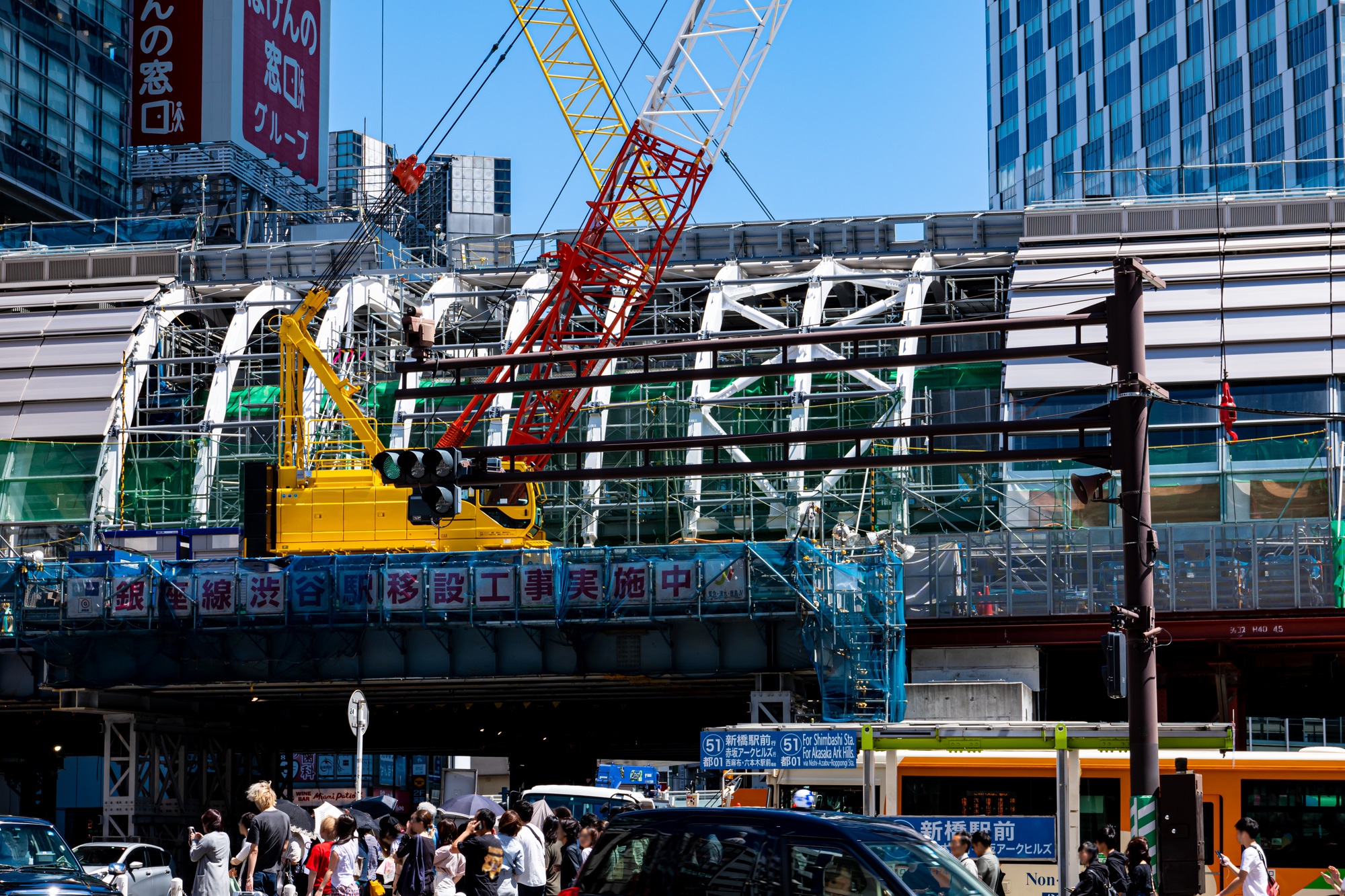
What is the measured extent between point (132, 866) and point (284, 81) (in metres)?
89.7

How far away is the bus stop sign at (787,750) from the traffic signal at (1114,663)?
16.7 ft

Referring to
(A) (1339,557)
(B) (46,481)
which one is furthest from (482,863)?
(B) (46,481)

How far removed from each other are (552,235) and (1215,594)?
27.8 metres

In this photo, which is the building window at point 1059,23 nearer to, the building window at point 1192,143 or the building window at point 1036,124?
the building window at point 1036,124

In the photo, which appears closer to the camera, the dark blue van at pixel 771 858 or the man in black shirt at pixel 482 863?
the dark blue van at pixel 771 858

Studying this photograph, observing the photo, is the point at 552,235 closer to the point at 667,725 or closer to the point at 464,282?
the point at 464,282

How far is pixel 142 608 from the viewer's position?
4028cm

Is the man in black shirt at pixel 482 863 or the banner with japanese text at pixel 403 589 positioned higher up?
the banner with japanese text at pixel 403 589

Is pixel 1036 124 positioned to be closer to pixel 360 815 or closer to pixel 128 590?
pixel 128 590

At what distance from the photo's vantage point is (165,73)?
10175 cm

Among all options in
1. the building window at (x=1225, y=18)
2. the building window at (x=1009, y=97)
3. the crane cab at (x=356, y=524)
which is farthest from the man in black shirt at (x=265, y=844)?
the building window at (x=1009, y=97)

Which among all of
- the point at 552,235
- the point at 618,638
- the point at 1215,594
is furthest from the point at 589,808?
the point at 552,235

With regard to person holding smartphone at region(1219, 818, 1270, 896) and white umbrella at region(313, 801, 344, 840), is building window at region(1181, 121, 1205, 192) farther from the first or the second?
white umbrella at region(313, 801, 344, 840)

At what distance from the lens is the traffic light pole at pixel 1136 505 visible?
1798 centimetres
